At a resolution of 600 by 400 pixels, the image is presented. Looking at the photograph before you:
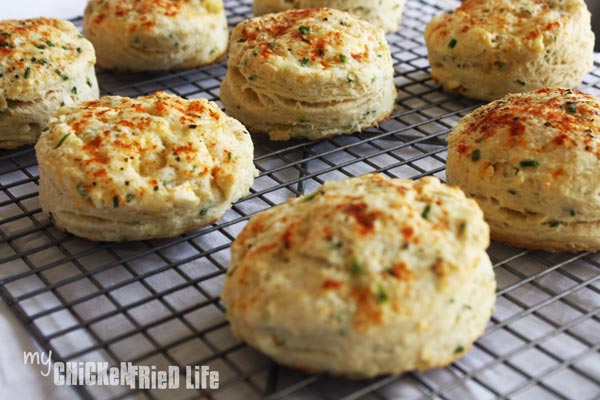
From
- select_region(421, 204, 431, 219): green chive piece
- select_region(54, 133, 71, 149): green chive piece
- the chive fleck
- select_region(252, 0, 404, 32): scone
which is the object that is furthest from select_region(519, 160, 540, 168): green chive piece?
select_region(252, 0, 404, 32): scone

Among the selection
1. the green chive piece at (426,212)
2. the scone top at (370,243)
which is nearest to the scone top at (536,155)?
the scone top at (370,243)

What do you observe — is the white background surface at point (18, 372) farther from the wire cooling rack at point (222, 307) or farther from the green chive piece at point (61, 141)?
the green chive piece at point (61, 141)

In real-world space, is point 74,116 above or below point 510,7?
below

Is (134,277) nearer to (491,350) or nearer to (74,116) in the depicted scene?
(74,116)

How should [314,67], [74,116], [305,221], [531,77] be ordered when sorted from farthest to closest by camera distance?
[531,77] < [314,67] < [74,116] < [305,221]

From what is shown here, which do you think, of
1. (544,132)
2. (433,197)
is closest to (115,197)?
(433,197)

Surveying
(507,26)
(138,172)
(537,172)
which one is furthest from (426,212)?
(507,26)
